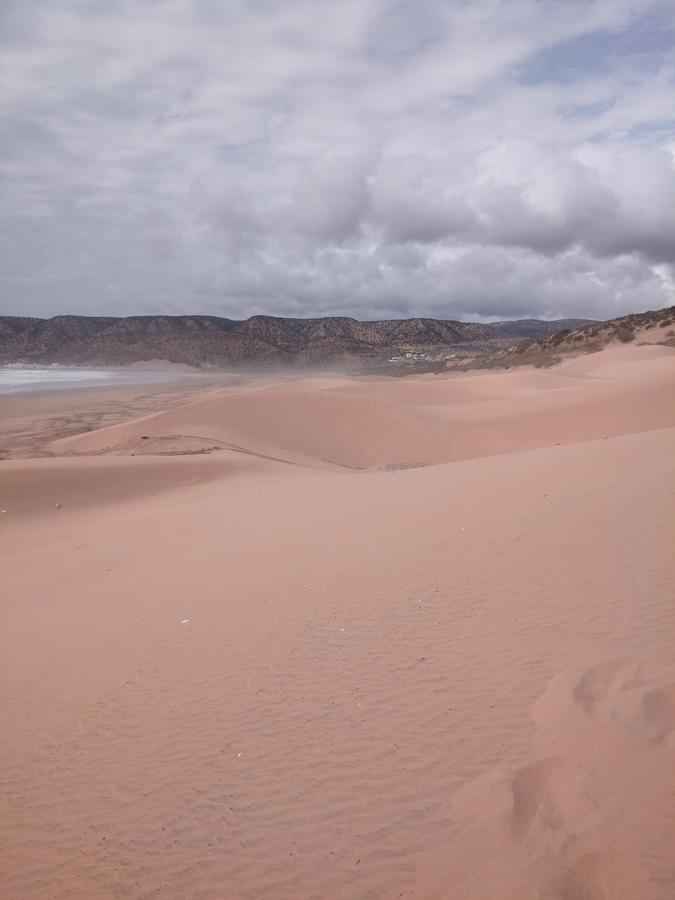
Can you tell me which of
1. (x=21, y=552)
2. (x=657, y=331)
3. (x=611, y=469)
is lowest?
(x=21, y=552)

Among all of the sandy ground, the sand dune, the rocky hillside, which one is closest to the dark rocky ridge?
the rocky hillside

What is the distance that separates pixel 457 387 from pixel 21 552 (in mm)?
26603

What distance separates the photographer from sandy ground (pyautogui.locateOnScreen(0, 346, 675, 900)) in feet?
9.54

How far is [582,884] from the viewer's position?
Result: 255 centimetres

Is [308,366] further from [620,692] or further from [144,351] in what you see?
[620,692]

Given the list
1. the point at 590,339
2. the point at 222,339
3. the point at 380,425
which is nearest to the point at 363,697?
the point at 380,425

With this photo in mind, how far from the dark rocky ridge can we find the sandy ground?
305ft

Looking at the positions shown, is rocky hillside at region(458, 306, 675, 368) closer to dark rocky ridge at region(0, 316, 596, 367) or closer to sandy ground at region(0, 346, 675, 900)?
dark rocky ridge at region(0, 316, 596, 367)

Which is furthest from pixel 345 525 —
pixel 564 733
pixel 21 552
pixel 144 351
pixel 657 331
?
pixel 144 351

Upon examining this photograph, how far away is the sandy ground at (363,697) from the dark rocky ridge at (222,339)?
305 feet

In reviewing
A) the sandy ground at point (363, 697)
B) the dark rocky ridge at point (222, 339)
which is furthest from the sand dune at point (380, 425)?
the dark rocky ridge at point (222, 339)

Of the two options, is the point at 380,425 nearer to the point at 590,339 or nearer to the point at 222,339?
the point at 590,339

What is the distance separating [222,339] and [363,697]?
121074mm

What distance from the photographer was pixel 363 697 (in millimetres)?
4180
